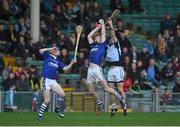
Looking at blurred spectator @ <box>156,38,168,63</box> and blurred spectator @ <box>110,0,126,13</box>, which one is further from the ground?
blurred spectator @ <box>110,0,126,13</box>

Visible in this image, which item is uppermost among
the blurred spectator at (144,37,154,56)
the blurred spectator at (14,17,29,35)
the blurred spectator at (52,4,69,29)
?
the blurred spectator at (52,4,69,29)

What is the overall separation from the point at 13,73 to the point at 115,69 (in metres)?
6.33

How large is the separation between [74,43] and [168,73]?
140 inches

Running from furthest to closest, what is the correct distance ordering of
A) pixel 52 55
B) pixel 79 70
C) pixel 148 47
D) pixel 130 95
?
pixel 148 47, pixel 79 70, pixel 130 95, pixel 52 55

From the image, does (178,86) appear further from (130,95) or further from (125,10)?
(125,10)

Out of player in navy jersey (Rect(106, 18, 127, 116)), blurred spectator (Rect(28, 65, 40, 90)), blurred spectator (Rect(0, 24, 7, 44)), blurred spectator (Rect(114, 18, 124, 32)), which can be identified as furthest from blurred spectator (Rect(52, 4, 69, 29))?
player in navy jersey (Rect(106, 18, 127, 116))

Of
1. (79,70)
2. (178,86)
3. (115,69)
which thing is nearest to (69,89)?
(79,70)

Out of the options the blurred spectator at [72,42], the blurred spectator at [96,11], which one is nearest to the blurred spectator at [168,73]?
the blurred spectator at [72,42]

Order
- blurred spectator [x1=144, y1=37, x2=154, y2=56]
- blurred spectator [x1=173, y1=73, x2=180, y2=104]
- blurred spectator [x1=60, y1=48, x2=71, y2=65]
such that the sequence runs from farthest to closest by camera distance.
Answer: blurred spectator [x1=144, y1=37, x2=154, y2=56]
blurred spectator [x1=60, y1=48, x2=71, y2=65]
blurred spectator [x1=173, y1=73, x2=180, y2=104]

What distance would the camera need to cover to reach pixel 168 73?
Answer: 1129 inches

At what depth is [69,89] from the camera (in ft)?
88.7

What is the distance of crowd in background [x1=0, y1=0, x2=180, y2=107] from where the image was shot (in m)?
27.5

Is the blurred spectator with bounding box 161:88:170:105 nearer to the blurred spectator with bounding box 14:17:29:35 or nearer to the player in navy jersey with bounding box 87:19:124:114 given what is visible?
the player in navy jersey with bounding box 87:19:124:114

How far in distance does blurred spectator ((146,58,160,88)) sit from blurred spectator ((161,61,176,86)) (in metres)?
0.21
